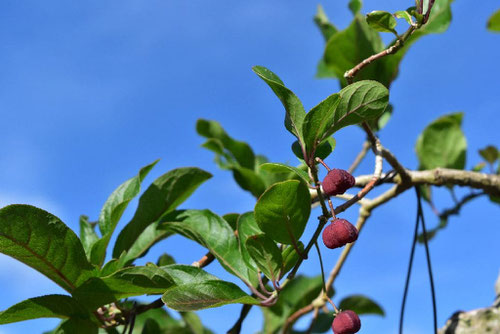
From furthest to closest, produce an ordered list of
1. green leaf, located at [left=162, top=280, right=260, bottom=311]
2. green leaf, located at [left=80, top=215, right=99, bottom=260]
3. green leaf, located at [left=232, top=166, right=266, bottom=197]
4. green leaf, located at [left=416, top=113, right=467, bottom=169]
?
green leaf, located at [left=416, top=113, right=467, bottom=169], green leaf, located at [left=232, top=166, right=266, bottom=197], green leaf, located at [left=80, top=215, right=99, bottom=260], green leaf, located at [left=162, top=280, right=260, bottom=311]

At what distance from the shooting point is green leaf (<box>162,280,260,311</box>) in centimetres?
111

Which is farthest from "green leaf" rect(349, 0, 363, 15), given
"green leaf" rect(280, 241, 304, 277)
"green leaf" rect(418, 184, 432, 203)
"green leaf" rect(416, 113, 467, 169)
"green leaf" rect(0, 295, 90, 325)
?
"green leaf" rect(0, 295, 90, 325)

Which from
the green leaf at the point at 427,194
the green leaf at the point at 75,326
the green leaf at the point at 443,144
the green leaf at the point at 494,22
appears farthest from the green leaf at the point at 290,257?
the green leaf at the point at 427,194

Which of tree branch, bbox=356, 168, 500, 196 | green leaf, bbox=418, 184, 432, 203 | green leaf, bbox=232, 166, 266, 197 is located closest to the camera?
tree branch, bbox=356, 168, 500, 196

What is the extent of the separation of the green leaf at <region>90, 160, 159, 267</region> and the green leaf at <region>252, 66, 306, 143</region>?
51 cm

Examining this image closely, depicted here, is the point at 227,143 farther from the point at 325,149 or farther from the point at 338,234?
the point at 338,234

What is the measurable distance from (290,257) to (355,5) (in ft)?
4.56

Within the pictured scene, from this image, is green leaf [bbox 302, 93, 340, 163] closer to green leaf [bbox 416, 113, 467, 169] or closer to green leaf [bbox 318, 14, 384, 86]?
green leaf [bbox 318, 14, 384, 86]

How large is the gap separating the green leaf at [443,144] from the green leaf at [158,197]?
1348 mm

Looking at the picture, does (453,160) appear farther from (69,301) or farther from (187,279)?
(69,301)

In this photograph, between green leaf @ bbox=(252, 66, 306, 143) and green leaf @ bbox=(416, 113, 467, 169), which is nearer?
green leaf @ bbox=(252, 66, 306, 143)

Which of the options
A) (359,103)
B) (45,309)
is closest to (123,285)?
(45,309)

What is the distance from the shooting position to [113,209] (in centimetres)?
149

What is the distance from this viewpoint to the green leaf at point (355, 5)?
2268mm
